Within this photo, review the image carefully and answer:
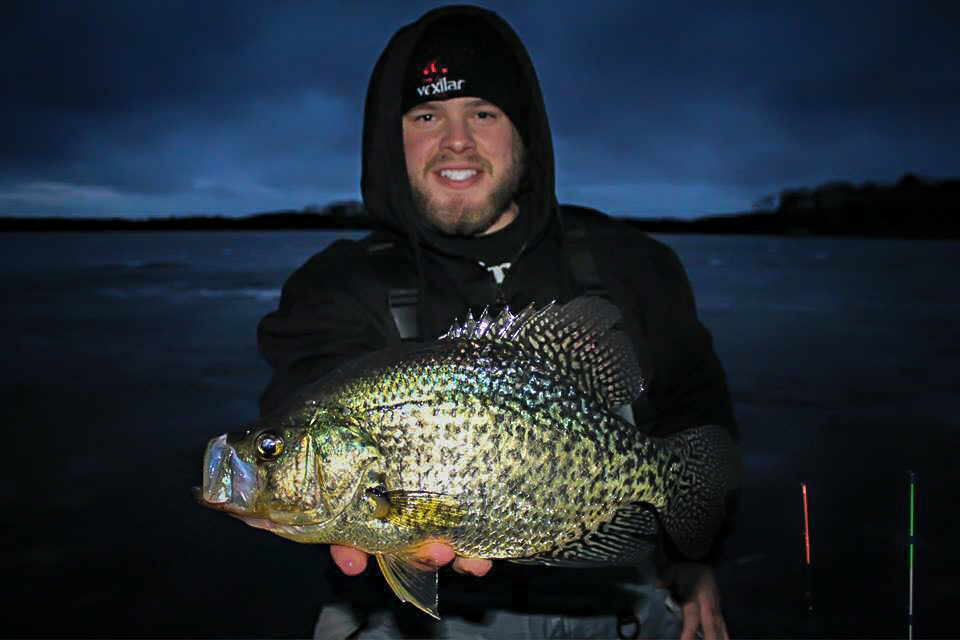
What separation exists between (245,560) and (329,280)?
14.9 ft

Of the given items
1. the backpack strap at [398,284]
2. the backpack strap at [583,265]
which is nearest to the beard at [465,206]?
the backpack strap at [398,284]

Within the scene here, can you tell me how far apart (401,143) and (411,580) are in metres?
2.44

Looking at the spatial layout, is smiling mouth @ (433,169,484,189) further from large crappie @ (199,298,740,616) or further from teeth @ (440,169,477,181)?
large crappie @ (199,298,740,616)

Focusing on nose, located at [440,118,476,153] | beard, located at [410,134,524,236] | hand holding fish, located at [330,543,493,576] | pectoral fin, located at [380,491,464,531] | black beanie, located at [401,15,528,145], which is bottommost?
hand holding fish, located at [330,543,493,576]

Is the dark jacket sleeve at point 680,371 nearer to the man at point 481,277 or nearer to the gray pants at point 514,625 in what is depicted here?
the man at point 481,277

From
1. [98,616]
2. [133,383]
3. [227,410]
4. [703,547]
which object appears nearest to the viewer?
[703,547]

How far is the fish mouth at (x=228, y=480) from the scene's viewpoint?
196 cm

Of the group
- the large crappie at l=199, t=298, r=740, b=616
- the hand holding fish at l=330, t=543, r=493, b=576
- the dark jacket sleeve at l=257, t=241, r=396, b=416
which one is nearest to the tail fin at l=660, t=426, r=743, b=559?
the large crappie at l=199, t=298, r=740, b=616

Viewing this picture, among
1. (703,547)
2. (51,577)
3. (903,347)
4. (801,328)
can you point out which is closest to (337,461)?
(703,547)

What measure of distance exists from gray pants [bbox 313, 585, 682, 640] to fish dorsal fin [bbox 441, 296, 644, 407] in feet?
4.62

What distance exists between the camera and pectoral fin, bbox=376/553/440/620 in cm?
210

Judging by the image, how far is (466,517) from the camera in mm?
2010

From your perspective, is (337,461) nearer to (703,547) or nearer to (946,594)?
(703,547)

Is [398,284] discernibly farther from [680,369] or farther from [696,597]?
[696,597]
